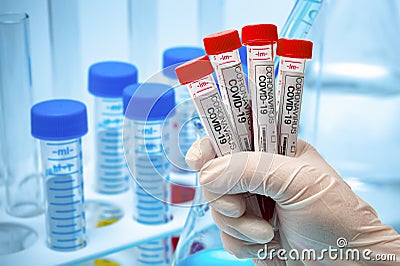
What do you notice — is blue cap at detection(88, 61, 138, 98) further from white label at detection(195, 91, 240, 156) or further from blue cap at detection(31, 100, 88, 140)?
white label at detection(195, 91, 240, 156)

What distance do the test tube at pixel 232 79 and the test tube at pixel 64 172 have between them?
0.39 m

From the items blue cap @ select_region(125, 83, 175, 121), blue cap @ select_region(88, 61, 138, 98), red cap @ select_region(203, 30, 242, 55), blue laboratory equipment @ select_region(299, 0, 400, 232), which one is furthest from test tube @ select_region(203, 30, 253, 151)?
blue laboratory equipment @ select_region(299, 0, 400, 232)

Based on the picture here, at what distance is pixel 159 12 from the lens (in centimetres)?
170

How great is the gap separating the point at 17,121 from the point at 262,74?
63 centimetres

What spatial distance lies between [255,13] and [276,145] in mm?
898

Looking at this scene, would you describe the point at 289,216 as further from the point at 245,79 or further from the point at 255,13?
the point at 255,13

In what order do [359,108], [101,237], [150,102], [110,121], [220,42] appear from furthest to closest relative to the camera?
[359,108] → [110,121] → [101,237] → [150,102] → [220,42]

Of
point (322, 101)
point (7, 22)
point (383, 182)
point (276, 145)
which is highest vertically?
point (7, 22)

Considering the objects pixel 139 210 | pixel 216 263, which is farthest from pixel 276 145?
pixel 139 210

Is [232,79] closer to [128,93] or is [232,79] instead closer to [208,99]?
[208,99]

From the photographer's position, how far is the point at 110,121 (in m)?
1.41

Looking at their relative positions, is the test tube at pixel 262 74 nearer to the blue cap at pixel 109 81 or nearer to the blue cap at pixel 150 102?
the blue cap at pixel 150 102

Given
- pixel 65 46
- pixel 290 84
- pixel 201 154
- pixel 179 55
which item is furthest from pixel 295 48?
pixel 65 46

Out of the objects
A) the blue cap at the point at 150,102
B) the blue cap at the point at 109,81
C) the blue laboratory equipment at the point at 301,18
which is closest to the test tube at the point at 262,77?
the blue cap at the point at 150,102
